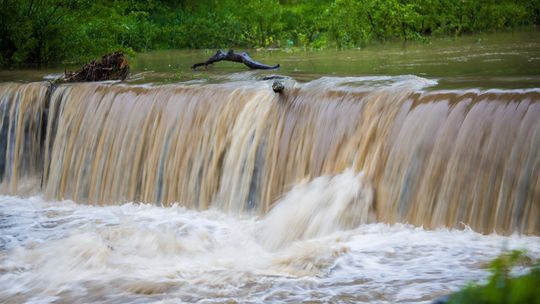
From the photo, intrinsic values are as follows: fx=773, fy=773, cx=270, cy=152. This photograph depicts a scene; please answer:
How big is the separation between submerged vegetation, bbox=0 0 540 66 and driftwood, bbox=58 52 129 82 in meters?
3.28

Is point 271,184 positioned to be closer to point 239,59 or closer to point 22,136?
point 22,136

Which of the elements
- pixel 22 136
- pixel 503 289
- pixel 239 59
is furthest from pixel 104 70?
pixel 503 289

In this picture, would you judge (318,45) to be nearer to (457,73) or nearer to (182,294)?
(457,73)

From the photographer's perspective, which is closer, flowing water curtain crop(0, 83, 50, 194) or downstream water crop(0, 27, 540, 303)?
downstream water crop(0, 27, 540, 303)

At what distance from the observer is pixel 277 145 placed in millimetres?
9039

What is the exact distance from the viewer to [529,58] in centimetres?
1184

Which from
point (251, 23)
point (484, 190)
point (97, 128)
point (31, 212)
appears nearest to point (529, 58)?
point (484, 190)

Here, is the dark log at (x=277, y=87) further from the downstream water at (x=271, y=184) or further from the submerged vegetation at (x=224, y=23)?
the submerged vegetation at (x=224, y=23)

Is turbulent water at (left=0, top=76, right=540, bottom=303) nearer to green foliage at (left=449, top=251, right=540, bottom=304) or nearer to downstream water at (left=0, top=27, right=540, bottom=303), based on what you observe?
downstream water at (left=0, top=27, right=540, bottom=303)

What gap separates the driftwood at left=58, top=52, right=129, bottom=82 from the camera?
1241cm

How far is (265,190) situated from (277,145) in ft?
1.94

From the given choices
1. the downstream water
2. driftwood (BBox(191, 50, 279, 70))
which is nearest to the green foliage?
the downstream water

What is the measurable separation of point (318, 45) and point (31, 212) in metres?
11.4

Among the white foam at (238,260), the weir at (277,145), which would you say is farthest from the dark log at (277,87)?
the white foam at (238,260)
